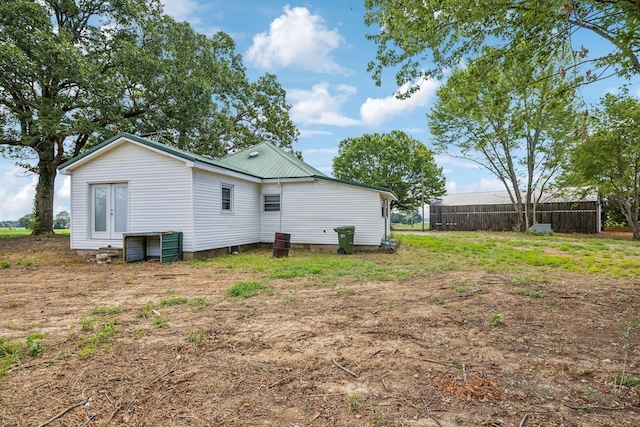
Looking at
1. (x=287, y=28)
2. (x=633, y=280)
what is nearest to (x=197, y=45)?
(x=287, y=28)

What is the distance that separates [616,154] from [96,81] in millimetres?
25078

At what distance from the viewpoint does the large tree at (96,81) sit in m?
13.1

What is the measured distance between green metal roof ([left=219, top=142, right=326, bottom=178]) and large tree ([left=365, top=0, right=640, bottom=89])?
7.14 meters

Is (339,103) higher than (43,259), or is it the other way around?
(339,103)

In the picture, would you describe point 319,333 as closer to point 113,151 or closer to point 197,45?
point 113,151

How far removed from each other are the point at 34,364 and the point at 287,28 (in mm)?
9990

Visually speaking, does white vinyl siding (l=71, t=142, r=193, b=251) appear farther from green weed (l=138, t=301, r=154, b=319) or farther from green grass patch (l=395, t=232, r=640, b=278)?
green grass patch (l=395, t=232, r=640, b=278)

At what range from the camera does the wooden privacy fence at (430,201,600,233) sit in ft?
71.9

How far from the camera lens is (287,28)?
9883mm

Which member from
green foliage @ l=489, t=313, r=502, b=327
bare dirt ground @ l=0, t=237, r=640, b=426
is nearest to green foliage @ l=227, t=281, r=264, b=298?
bare dirt ground @ l=0, t=237, r=640, b=426

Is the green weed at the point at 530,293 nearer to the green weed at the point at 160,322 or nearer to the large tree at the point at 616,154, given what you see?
the green weed at the point at 160,322

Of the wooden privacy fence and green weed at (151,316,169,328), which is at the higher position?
the wooden privacy fence

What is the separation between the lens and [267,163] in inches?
575

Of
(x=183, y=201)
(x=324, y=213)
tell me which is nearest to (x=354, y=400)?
(x=183, y=201)
